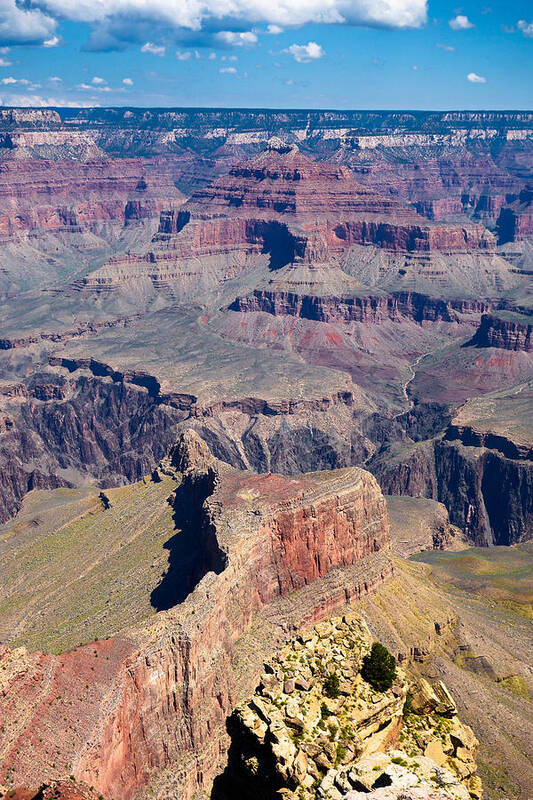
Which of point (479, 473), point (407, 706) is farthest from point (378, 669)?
point (479, 473)

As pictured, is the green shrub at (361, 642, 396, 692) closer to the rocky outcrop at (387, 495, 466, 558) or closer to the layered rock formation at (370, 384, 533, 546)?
the rocky outcrop at (387, 495, 466, 558)

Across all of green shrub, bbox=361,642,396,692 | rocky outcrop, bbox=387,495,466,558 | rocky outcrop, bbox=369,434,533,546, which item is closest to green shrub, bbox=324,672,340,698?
green shrub, bbox=361,642,396,692

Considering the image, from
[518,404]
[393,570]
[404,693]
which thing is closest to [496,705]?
[393,570]

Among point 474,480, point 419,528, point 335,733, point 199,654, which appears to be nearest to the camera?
point 335,733

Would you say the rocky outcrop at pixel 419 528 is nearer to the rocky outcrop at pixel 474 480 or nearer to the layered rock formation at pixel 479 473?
the layered rock formation at pixel 479 473

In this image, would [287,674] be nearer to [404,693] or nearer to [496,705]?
[404,693]

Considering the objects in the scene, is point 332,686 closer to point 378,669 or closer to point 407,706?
point 378,669
